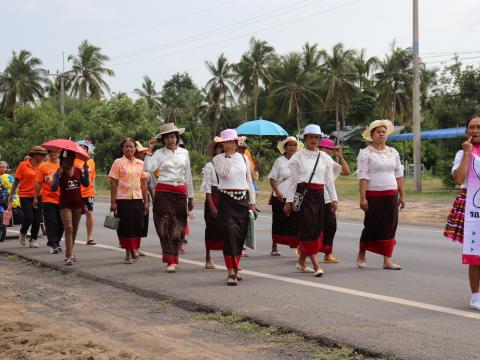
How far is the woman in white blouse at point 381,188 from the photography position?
930 cm

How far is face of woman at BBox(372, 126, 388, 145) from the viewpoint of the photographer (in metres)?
9.19

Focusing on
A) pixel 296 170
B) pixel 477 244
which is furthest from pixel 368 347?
pixel 296 170

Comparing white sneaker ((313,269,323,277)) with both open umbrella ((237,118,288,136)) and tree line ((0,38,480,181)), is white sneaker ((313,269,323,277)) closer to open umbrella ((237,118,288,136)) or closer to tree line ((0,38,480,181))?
open umbrella ((237,118,288,136))

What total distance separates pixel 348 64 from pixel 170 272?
60361mm

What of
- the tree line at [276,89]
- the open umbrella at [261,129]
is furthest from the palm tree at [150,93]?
the open umbrella at [261,129]

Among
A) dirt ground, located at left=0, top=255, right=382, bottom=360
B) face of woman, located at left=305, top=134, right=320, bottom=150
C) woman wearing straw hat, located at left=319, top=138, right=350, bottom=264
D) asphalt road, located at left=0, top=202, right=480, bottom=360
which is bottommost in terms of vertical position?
dirt ground, located at left=0, top=255, right=382, bottom=360

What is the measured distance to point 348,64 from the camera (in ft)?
222

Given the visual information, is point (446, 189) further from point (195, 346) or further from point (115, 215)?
point (195, 346)

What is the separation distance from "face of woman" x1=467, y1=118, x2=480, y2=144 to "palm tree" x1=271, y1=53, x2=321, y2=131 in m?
60.5

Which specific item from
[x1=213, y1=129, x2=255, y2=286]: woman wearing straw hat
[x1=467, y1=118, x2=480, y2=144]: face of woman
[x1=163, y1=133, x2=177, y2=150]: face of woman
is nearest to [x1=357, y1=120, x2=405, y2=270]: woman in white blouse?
[x1=213, y1=129, x2=255, y2=286]: woman wearing straw hat

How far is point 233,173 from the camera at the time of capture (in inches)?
341

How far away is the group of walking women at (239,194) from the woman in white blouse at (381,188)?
0.01 metres

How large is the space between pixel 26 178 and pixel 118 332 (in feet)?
25.1

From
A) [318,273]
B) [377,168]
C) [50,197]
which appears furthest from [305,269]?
[50,197]
